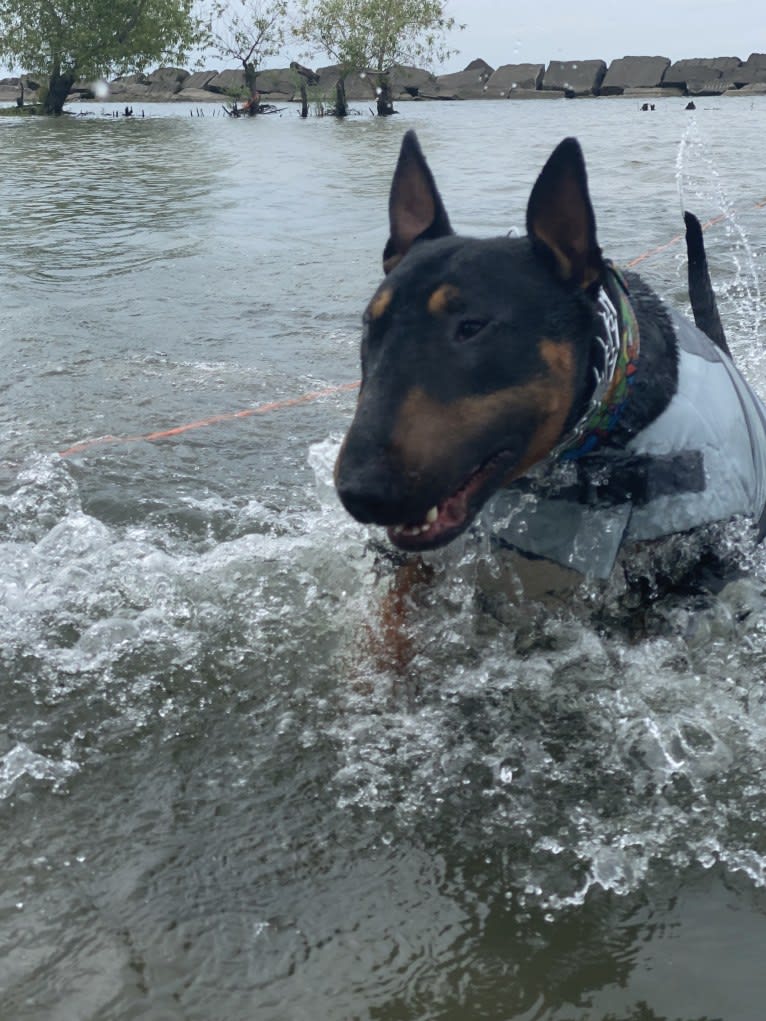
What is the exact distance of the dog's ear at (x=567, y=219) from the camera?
2.77 metres

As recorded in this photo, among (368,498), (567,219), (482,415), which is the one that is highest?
(567,219)

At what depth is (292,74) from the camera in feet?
212

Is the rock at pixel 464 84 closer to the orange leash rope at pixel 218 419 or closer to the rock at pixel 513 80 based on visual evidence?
the rock at pixel 513 80

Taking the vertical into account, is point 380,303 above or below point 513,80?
below

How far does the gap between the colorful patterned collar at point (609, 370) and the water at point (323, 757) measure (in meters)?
0.45

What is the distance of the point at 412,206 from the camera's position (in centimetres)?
313

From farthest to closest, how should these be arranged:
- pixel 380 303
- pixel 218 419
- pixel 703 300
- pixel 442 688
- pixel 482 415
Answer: pixel 218 419 → pixel 703 300 → pixel 442 688 → pixel 380 303 → pixel 482 415

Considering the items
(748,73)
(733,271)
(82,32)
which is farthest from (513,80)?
(733,271)

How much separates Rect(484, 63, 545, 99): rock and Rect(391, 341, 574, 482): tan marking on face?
70.2 m

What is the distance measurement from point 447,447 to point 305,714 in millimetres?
1077

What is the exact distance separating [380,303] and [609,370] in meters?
0.60

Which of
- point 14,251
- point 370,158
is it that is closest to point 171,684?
point 14,251

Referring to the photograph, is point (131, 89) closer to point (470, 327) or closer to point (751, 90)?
point (751, 90)

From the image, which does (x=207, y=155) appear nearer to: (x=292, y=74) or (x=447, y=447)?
(x=447, y=447)
